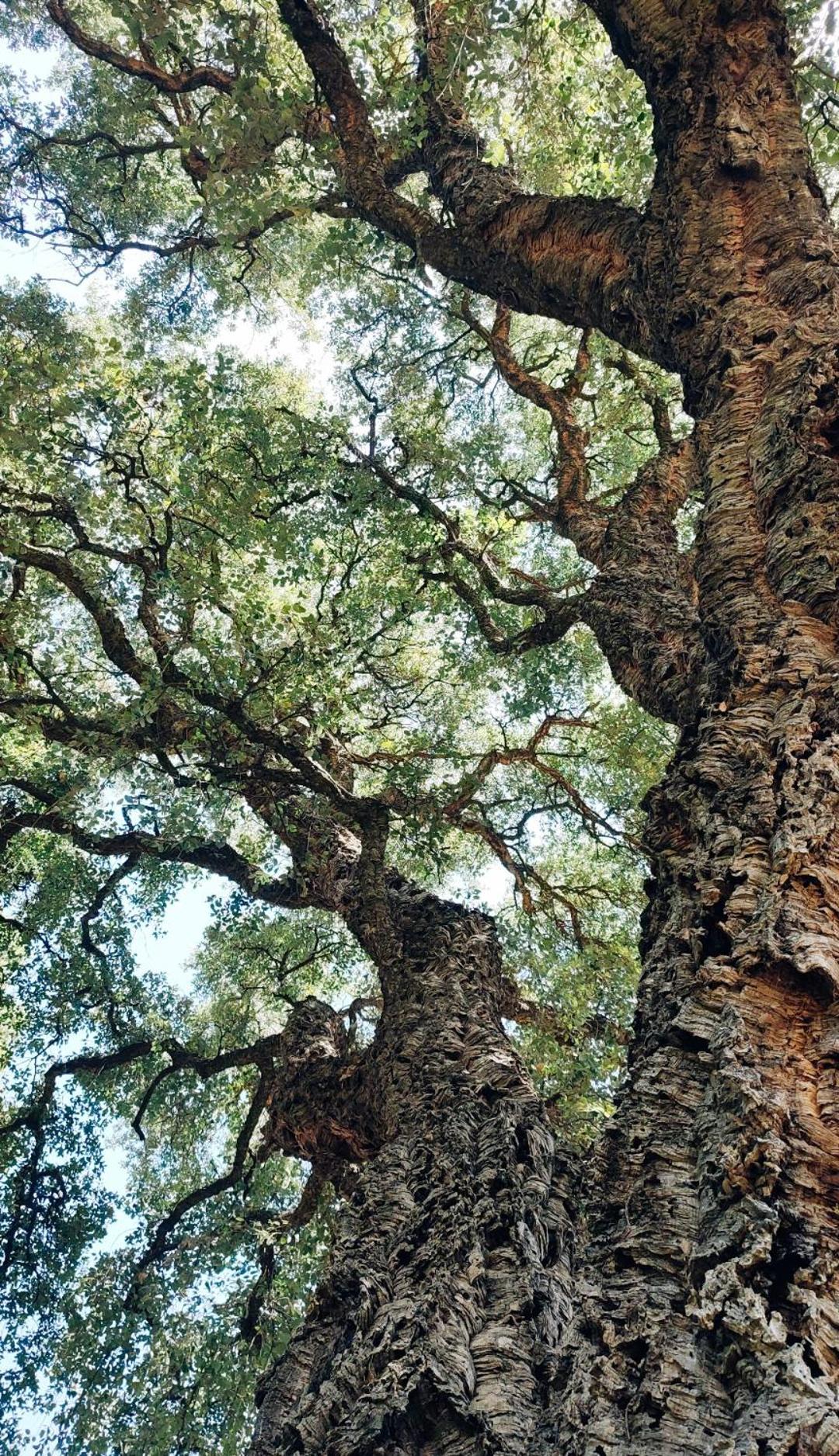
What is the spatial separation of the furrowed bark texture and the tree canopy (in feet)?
2.31

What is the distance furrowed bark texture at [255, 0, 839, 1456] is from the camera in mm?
2014

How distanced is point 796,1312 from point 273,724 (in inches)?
242

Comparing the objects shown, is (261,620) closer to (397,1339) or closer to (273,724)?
(273,724)

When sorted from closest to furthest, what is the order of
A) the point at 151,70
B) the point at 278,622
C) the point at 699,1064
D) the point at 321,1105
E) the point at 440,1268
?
the point at 699,1064, the point at 440,1268, the point at 321,1105, the point at 278,622, the point at 151,70

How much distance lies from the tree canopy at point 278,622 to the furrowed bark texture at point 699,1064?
0.70m

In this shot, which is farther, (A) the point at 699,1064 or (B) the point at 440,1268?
(B) the point at 440,1268

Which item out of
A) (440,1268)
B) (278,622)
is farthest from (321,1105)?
(278,622)

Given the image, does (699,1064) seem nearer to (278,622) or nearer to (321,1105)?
(321,1105)

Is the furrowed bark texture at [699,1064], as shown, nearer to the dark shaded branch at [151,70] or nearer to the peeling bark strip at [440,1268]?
the peeling bark strip at [440,1268]

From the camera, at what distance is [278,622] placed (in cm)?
823

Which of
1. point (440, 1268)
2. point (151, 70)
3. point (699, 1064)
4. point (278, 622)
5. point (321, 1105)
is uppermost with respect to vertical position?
point (151, 70)

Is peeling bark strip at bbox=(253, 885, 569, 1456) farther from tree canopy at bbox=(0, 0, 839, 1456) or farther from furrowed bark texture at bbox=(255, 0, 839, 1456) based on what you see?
tree canopy at bbox=(0, 0, 839, 1456)

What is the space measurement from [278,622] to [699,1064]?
6.16 metres

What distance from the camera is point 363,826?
6.77 m
